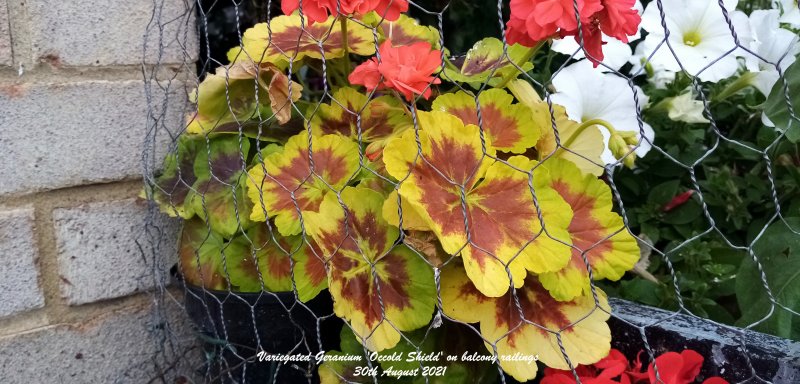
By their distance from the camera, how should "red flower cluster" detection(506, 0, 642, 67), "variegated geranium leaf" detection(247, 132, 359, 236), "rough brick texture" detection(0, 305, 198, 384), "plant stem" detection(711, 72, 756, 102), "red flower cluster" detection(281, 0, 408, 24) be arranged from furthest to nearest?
1. "rough brick texture" detection(0, 305, 198, 384)
2. "plant stem" detection(711, 72, 756, 102)
3. "variegated geranium leaf" detection(247, 132, 359, 236)
4. "red flower cluster" detection(281, 0, 408, 24)
5. "red flower cluster" detection(506, 0, 642, 67)

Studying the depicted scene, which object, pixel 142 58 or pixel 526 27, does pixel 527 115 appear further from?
pixel 142 58

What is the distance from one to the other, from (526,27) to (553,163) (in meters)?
0.18

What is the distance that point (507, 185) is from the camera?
2.13 feet

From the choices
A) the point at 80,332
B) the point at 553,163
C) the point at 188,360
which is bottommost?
the point at 188,360

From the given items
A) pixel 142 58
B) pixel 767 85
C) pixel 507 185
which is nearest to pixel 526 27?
pixel 507 185

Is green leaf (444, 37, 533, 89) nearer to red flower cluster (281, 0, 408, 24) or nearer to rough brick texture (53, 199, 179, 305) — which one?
red flower cluster (281, 0, 408, 24)

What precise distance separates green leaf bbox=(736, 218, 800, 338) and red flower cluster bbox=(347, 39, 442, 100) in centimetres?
44

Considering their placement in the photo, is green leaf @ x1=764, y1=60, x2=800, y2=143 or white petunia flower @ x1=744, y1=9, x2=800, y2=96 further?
white petunia flower @ x1=744, y1=9, x2=800, y2=96

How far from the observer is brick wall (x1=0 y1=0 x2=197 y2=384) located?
3.12ft

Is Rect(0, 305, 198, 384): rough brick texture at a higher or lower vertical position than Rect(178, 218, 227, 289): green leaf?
lower

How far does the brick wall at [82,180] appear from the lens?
0.95 meters

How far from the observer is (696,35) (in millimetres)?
914

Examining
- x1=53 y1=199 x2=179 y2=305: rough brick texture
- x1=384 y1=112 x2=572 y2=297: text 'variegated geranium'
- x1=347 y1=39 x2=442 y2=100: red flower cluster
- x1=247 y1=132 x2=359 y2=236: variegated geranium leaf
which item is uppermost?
x1=347 y1=39 x2=442 y2=100: red flower cluster

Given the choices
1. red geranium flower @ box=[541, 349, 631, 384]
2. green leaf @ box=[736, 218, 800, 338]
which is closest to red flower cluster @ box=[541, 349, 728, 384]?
red geranium flower @ box=[541, 349, 631, 384]
